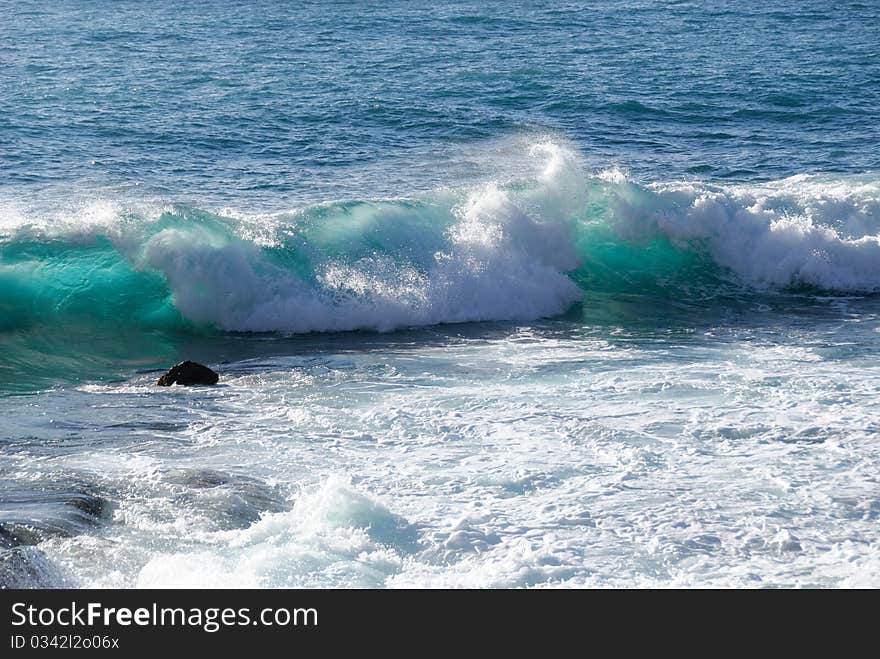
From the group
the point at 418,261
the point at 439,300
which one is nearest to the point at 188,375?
the point at 439,300

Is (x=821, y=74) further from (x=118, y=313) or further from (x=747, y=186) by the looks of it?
(x=118, y=313)

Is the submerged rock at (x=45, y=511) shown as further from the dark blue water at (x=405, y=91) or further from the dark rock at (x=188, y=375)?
the dark blue water at (x=405, y=91)

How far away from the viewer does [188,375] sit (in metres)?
10.3

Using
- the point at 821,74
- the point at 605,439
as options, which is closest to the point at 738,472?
the point at 605,439

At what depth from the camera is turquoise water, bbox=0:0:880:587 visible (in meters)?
6.96

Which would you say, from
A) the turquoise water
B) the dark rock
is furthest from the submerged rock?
the dark rock

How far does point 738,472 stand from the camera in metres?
7.94

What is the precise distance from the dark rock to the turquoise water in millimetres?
222

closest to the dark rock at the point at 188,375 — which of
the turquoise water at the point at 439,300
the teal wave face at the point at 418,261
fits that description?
the turquoise water at the point at 439,300

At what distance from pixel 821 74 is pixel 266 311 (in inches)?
599

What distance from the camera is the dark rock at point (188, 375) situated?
10.3 m

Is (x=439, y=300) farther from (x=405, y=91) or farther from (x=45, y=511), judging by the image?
(x=405, y=91)

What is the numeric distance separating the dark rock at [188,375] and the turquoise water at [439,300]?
8.7 inches

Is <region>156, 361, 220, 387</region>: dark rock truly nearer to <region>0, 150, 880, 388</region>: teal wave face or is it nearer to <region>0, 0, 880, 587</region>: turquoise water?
<region>0, 0, 880, 587</region>: turquoise water
